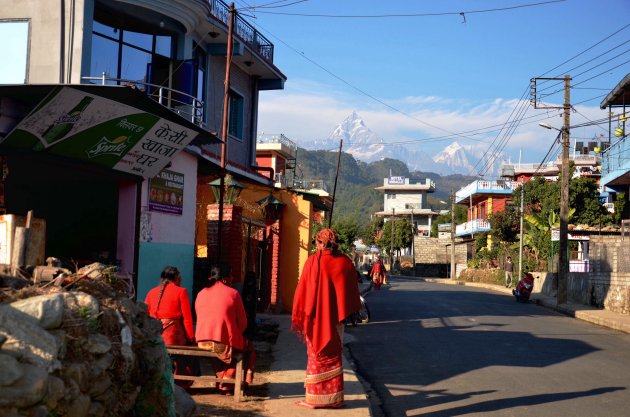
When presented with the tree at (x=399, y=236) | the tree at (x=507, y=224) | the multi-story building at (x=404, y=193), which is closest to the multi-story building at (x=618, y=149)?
the tree at (x=507, y=224)

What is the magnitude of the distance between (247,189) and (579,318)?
11.9 metres

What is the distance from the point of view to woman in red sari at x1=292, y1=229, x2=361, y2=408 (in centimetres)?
852

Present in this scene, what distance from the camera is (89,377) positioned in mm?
4930

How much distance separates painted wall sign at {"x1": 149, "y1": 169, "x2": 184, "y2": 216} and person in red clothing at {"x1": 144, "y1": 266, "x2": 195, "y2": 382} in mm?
3701

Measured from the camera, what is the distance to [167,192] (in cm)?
1306

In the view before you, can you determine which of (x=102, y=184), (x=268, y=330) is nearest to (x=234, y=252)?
(x=268, y=330)

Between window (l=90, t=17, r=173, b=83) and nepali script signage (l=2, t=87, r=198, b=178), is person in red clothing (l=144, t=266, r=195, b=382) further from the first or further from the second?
window (l=90, t=17, r=173, b=83)

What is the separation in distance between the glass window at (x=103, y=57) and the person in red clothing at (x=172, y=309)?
788 cm

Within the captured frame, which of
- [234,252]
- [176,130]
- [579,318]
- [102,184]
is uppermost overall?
[176,130]

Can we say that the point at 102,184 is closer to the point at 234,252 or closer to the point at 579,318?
the point at 234,252

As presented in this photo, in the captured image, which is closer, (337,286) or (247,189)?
(337,286)

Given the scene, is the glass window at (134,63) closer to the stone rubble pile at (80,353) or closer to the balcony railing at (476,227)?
the stone rubble pile at (80,353)

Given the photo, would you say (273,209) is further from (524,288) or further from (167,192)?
(524,288)

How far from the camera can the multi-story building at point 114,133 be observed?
361 inches
